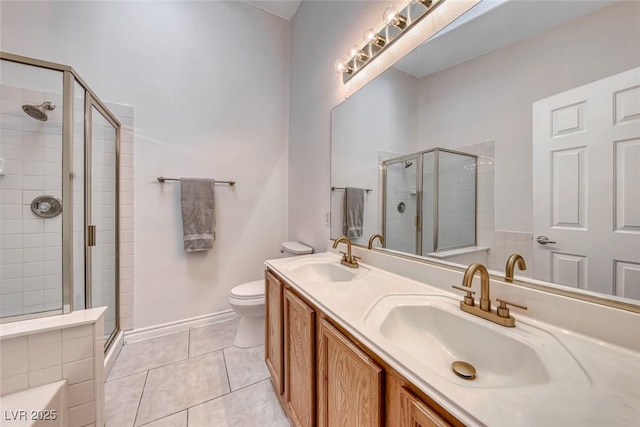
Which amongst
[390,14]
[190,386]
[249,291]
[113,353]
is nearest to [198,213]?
[249,291]

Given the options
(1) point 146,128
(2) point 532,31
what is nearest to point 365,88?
(2) point 532,31

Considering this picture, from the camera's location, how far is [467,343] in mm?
715

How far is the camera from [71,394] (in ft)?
3.45

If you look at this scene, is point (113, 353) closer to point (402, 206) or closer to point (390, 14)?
point (402, 206)

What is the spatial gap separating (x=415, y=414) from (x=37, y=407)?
1.40 meters

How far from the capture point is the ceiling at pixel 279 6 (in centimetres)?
233

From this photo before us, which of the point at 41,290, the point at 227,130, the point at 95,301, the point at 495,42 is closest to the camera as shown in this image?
the point at 495,42

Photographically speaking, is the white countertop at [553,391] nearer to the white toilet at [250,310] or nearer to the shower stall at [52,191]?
the white toilet at [250,310]

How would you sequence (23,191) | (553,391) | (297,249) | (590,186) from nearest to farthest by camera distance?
(553,391), (590,186), (23,191), (297,249)

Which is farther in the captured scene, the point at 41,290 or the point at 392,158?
the point at 41,290

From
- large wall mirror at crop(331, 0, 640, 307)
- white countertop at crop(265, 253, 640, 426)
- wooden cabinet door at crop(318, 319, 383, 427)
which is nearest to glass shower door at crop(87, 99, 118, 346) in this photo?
wooden cabinet door at crop(318, 319, 383, 427)

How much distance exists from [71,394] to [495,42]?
2.29m

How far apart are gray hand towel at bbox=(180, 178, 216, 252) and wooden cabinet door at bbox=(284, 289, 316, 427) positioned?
131 centimetres

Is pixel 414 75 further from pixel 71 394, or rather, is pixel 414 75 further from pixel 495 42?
pixel 71 394
